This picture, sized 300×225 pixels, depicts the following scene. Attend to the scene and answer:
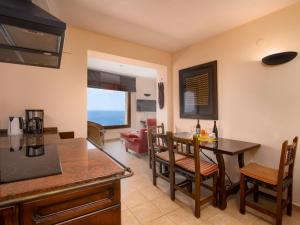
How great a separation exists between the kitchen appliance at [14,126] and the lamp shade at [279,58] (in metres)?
3.23

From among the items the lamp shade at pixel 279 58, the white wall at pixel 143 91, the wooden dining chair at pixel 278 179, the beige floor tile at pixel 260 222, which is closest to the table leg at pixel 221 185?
the wooden dining chair at pixel 278 179

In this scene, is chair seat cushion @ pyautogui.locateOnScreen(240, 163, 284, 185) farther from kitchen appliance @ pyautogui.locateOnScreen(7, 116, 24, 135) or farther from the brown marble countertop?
kitchen appliance @ pyautogui.locateOnScreen(7, 116, 24, 135)

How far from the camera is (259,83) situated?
2.29 meters

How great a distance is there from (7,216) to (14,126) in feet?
5.55

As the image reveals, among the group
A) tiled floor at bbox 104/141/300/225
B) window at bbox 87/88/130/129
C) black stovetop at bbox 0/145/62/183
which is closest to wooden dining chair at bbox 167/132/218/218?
tiled floor at bbox 104/141/300/225

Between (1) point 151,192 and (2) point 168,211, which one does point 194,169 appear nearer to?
(2) point 168,211

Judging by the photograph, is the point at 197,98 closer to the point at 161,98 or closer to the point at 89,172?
the point at 161,98

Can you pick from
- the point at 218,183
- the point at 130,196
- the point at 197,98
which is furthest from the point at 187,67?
the point at 130,196

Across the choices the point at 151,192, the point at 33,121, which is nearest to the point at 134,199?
the point at 151,192

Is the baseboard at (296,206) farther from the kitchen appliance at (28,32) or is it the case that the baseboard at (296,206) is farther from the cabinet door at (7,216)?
the kitchen appliance at (28,32)

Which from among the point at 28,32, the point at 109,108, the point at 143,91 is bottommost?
the point at 109,108

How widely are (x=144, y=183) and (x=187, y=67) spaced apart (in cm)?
231

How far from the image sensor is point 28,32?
114 centimetres

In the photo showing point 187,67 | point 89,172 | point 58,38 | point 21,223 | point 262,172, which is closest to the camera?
point 21,223
